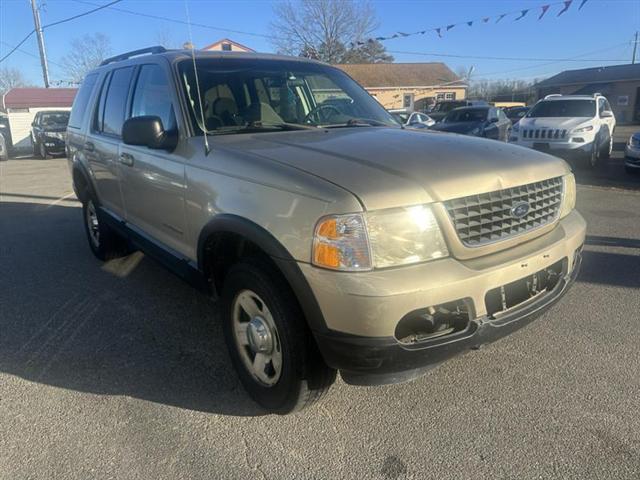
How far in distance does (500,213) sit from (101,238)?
420cm

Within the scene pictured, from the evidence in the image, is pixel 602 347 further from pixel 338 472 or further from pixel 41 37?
pixel 41 37

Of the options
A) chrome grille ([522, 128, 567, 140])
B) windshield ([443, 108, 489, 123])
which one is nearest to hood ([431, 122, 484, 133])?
windshield ([443, 108, 489, 123])

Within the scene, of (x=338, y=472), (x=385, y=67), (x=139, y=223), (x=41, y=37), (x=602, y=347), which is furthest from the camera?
(x=385, y=67)

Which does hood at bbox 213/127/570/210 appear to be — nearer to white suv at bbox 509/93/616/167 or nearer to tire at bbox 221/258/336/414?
tire at bbox 221/258/336/414

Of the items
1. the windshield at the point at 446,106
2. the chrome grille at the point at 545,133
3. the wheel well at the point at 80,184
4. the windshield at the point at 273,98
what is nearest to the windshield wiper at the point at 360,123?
the windshield at the point at 273,98

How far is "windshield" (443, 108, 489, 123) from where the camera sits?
1593cm

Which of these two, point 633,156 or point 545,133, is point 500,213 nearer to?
point 633,156

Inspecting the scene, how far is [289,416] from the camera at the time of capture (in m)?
2.71

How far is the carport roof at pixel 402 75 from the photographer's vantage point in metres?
47.0

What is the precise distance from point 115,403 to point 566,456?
2.38m

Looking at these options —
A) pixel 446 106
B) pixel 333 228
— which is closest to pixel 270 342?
pixel 333 228

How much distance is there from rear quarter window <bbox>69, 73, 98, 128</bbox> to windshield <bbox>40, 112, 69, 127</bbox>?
16655 millimetres

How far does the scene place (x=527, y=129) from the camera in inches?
493

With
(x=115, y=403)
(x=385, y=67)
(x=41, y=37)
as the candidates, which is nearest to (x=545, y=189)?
(x=115, y=403)
